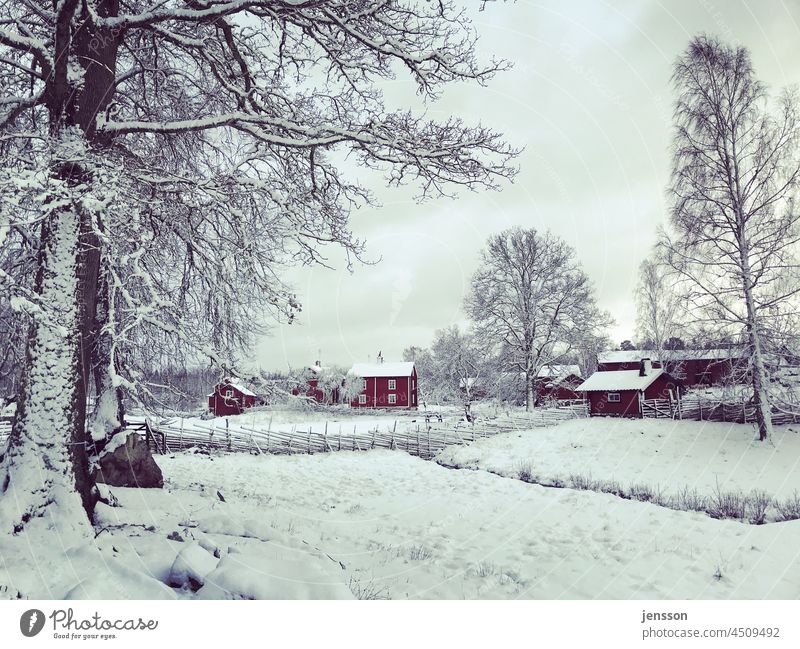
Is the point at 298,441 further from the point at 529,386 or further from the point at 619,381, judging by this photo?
the point at 619,381

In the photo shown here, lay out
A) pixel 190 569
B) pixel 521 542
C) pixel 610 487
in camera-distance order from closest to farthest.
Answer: pixel 190 569 → pixel 521 542 → pixel 610 487

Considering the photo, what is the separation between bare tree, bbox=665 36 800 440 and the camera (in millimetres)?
9586

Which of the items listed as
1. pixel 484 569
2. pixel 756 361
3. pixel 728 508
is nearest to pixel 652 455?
pixel 756 361

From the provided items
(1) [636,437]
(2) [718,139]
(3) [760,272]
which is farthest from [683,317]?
(1) [636,437]

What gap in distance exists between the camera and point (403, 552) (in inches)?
169

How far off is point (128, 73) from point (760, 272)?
12.0 metres

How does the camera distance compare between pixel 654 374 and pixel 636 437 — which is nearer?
pixel 636 437

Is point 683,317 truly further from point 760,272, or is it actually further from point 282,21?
point 282,21

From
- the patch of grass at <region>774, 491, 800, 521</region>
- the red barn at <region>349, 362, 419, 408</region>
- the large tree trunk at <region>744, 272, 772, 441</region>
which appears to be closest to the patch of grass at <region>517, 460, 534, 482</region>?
the patch of grass at <region>774, 491, 800, 521</region>

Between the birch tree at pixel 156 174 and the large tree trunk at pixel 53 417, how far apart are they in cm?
1

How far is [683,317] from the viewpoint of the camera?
37.5 feet

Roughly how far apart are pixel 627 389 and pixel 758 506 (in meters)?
16.8

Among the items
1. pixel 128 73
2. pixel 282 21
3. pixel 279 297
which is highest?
pixel 282 21

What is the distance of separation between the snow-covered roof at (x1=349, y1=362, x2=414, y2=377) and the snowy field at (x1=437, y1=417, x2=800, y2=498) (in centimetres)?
2146
